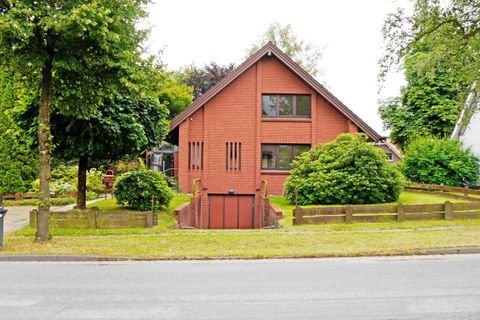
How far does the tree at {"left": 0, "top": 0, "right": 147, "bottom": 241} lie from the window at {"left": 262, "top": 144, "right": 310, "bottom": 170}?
13692 millimetres

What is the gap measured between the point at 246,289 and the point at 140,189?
1088 centimetres

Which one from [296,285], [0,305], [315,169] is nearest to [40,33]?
[0,305]

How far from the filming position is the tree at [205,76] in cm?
4953

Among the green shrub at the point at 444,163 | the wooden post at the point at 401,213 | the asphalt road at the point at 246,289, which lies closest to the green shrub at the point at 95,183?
the wooden post at the point at 401,213

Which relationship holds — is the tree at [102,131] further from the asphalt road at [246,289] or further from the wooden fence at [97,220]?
the asphalt road at [246,289]

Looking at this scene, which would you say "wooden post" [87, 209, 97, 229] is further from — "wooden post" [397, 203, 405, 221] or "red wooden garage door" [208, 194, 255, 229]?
"red wooden garage door" [208, 194, 255, 229]

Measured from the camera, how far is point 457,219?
17141 mm

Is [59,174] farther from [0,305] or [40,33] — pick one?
[0,305]

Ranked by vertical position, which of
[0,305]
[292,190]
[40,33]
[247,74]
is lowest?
[0,305]

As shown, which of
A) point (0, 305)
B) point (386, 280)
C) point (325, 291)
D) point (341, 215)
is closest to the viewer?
point (0, 305)

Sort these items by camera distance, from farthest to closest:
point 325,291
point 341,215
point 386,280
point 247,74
A: 1. point 247,74
2. point 341,215
3. point 386,280
4. point 325,291

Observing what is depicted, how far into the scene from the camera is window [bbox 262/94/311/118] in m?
27.1

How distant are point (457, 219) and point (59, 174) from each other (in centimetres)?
2191

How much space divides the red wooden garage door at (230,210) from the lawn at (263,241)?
A: 31.3ft
